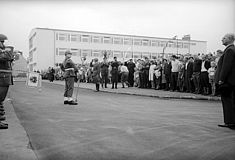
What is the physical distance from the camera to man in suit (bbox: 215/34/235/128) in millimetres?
5895

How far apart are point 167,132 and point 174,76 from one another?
1031cm

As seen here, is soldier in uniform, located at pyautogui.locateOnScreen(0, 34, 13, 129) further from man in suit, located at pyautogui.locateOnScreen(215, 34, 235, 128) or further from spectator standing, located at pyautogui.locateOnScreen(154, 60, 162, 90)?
spectator standing, located at pyautogui.locateOnScreen(154, 60, 162, 90)

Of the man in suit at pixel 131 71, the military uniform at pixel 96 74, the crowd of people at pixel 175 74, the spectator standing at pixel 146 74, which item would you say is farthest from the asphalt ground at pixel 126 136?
the man in suit at pixel 131 71

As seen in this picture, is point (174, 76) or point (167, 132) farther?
point (174, 76)

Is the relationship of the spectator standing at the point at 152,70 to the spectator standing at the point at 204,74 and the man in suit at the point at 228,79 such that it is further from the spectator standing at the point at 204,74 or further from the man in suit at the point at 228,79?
the man in suit at the point at 228,79

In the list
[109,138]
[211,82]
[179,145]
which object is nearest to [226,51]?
[179,145]

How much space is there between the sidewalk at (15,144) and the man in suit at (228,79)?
150 inches

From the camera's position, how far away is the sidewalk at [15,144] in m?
3.79

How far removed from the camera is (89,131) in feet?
17.5

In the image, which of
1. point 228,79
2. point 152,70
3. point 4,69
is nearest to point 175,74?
point 152,70

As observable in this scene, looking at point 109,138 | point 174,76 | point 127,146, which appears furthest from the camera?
point 174,76

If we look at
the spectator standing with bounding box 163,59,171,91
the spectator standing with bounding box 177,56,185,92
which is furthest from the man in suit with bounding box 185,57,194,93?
the spectator standing with bounding box 163,59,171,91

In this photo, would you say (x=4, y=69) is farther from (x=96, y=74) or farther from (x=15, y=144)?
(x=96, y=74)

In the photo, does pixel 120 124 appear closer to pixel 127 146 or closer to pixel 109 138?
pixel 109 138
